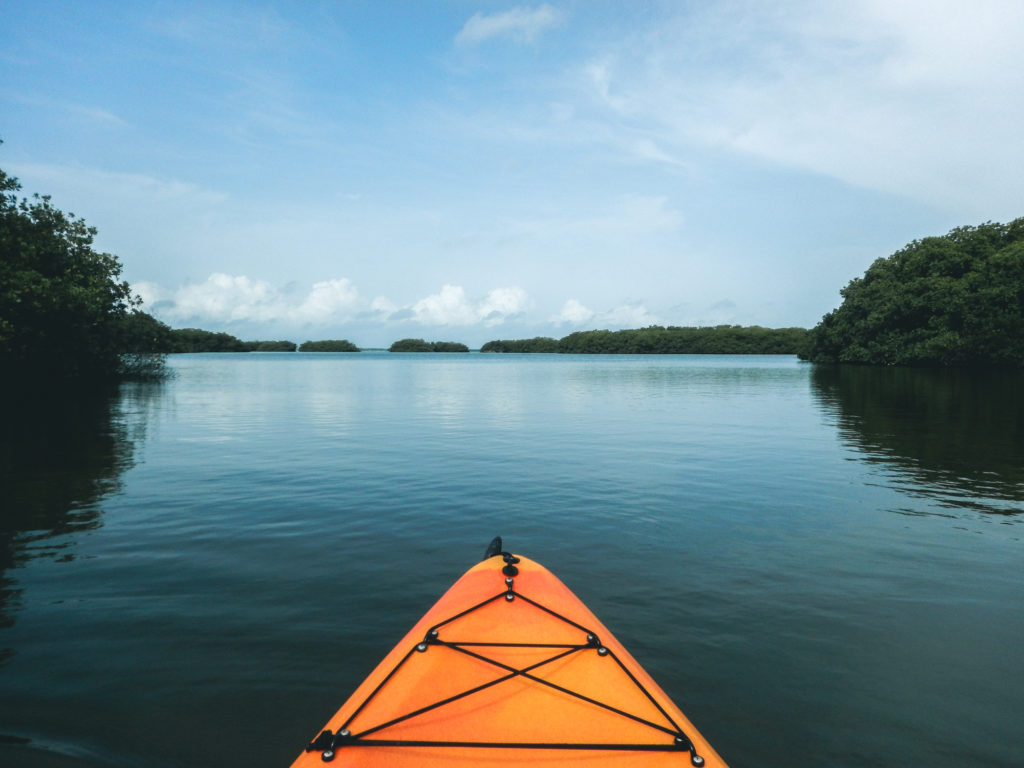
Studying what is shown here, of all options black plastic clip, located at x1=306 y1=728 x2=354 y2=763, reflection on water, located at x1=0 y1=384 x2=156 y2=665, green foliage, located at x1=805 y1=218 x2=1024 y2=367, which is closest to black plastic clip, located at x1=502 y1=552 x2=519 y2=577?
black plastic clip, located at x1=306 y1=728 x2=354 y2=763

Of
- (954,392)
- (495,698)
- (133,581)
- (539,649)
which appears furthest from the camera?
(954,392)

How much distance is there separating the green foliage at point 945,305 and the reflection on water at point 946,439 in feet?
106

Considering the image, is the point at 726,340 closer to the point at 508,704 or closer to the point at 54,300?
the point at 54,300

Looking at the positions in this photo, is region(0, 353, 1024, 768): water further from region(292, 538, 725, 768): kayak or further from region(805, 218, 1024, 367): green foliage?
region(805, 218, 1024, 367): green foliage

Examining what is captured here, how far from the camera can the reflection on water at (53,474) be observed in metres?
9.00

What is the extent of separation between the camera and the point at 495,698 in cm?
434

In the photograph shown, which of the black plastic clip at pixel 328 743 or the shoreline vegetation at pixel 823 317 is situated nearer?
the black plastic clip at pixel 328 743

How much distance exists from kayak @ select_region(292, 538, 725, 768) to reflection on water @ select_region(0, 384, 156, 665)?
13.6 ft

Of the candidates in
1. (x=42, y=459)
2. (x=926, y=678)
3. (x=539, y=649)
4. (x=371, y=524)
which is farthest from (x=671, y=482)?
(x=42, y=459)

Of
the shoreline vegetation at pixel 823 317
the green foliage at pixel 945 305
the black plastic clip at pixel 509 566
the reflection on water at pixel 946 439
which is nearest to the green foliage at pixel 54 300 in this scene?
the shoreline vegetation at pixel 823 317

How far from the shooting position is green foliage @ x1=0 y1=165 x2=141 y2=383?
83.8 feet

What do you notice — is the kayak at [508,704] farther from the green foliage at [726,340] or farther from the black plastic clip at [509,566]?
the green foliage at [726,340]

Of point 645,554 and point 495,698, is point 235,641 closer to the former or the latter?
point 495,698

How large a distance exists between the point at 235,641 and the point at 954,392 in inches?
1684
